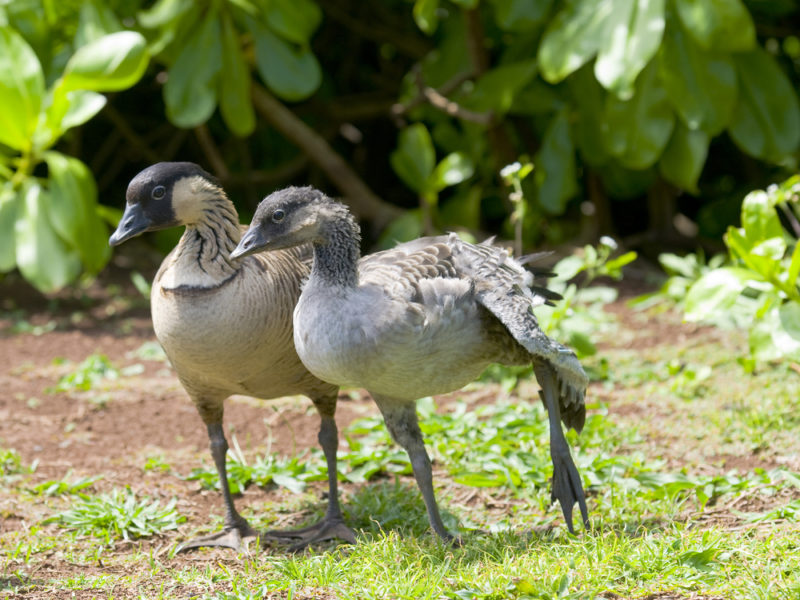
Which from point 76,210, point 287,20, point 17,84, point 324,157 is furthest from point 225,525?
point 324,157

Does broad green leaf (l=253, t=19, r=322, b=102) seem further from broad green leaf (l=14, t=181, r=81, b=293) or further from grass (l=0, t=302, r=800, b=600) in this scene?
grass (l=0, t=302, r=800, b=600)

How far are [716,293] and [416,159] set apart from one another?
3.38 meters

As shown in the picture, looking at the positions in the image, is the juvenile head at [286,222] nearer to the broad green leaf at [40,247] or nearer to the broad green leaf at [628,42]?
the broad green leaf at [628,42]

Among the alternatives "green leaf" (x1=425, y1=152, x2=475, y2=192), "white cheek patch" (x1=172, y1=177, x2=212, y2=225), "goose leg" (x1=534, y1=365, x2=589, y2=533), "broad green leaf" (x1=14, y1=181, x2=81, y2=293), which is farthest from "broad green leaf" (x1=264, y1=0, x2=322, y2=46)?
"goose leg" (x1=534, y1=365, x2=589, y2=533)

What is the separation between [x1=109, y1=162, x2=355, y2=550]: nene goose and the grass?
1.30 ft

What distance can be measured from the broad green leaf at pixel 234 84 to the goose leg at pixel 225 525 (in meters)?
3.63

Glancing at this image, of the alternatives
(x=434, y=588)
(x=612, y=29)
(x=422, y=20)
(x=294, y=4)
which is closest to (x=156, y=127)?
(x=294, y=4)

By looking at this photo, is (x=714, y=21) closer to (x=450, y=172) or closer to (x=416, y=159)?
(x=450, y=172)

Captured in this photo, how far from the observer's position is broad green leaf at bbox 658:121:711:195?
7023 mm

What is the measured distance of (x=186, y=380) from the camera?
4172mm

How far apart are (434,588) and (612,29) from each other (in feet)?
14.2

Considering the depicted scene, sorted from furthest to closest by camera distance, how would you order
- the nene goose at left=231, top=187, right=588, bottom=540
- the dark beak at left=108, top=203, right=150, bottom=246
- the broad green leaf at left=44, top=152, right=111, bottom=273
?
the broad green leaf at left=44, top=152, right=111, bottom=273 → the dark beak at left=108, top=203, right=150, bottom=246 → the nene goose at left=231, top=187, right=588, bottom=540

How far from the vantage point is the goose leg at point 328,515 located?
13.6 ft

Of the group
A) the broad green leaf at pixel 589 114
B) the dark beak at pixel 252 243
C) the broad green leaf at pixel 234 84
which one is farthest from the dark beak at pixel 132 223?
the broad green leaf at pixel 589 114
